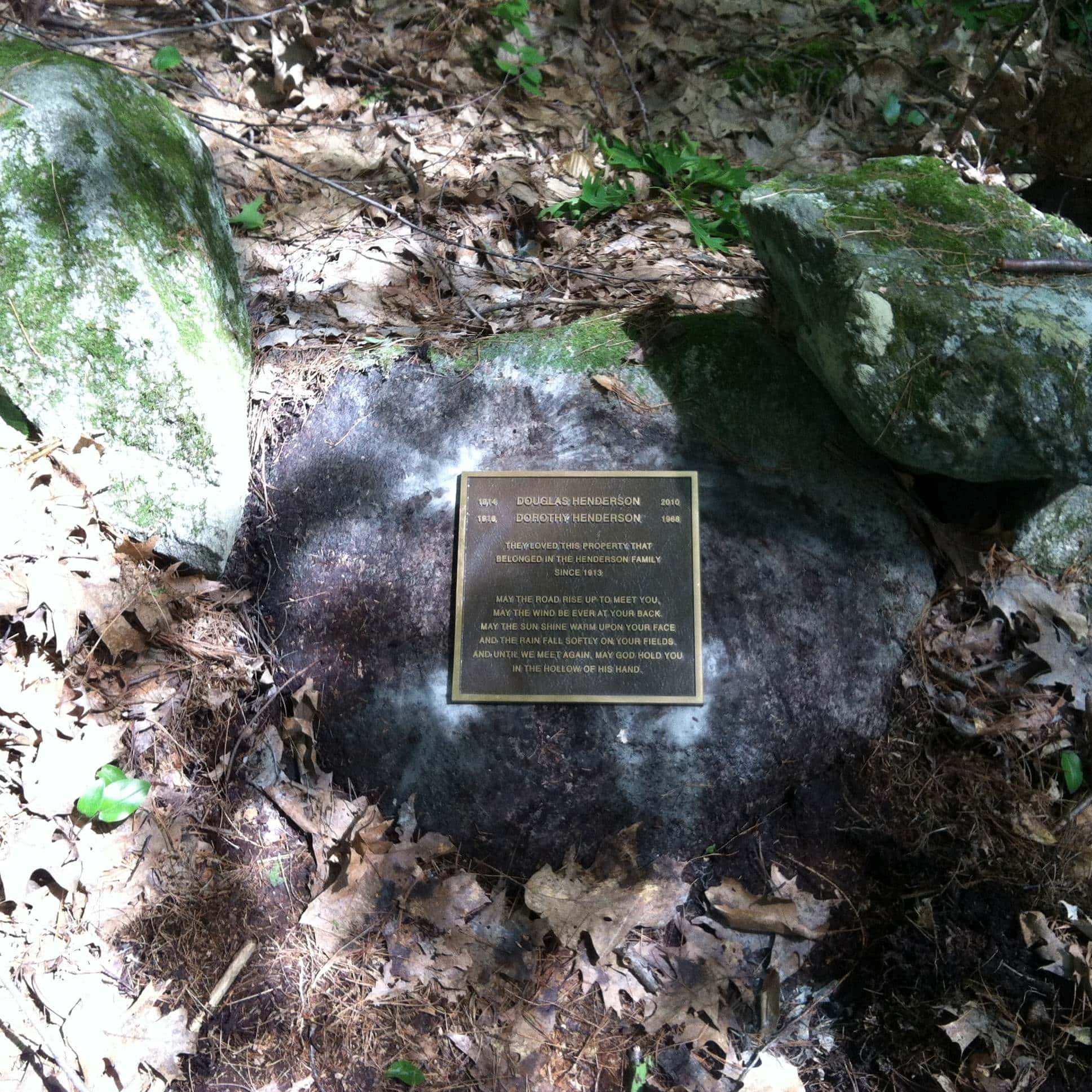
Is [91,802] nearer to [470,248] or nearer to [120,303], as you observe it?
[120,303]

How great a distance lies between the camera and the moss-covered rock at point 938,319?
8.42 feet

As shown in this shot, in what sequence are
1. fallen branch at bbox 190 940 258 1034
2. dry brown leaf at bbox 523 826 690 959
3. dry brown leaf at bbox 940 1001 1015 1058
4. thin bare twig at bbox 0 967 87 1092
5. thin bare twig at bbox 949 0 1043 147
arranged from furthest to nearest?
thin bare twig at bbox 949 0 1043 147 < dry brown leaf at bbox 523 826 690 959 < fallen branch at bbox 190 940 258 1034 < dry brown leaf at bbox 940 1001 1015 1058 < thin bare twig at bbox 0 967 87 1092

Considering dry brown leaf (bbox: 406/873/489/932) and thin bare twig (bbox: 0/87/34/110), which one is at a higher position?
thin bare twig (bbox: 0/87/34/110)

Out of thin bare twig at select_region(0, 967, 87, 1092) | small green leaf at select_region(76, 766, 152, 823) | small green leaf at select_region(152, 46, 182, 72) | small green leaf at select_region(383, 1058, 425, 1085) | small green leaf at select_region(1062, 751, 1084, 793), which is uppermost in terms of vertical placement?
small green leaf at select_region(152, 46, 182, 72)

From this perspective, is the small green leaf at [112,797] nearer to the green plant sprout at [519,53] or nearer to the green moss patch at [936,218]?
the green moss patch at [936,218]

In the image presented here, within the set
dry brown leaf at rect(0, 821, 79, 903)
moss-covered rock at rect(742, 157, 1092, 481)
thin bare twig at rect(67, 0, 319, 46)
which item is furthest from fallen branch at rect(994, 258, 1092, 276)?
thin bare twig at rect(67, 0, 319, 46)

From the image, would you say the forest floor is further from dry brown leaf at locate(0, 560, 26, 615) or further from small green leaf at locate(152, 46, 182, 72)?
small green leaf at locate(152, 46, 182, 72)

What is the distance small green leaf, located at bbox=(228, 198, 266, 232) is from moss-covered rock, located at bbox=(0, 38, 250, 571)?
0.67 meters

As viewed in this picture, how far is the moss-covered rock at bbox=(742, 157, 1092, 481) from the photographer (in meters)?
2.57

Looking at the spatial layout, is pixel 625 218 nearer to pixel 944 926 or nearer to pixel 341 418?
pixel 341 418

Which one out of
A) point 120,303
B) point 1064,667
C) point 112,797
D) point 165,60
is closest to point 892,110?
point 1064,667

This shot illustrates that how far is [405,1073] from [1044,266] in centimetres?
339

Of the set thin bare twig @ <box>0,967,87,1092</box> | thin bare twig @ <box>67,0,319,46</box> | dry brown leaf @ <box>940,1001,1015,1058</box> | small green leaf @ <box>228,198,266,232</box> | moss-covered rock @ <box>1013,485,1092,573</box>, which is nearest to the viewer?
thin bare twig @ <box>0,967,87,1092</box>

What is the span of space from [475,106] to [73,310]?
2920 mm
